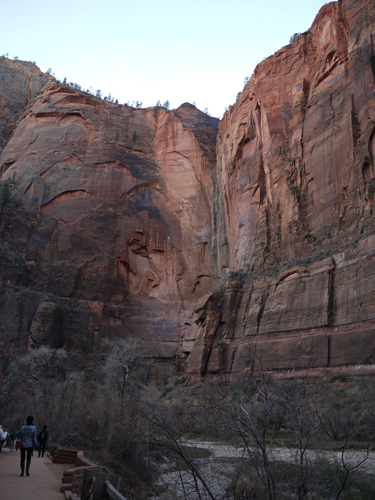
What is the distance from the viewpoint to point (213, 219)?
52406 mm

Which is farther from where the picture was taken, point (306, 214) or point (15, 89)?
point (15, 89)

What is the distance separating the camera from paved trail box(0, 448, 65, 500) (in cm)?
784

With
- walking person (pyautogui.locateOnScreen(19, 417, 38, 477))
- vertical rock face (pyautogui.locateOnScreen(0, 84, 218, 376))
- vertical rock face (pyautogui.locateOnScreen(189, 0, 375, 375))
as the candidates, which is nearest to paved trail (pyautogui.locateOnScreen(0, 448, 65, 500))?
walking person (pyautogui.locateOnScreen(19, 417, 38, 477))

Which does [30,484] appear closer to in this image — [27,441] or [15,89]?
[27,441]

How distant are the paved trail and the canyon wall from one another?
658 inches

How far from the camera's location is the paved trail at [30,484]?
7.84 meters

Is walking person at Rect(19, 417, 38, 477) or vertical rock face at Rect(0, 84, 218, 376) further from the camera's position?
vertical rock face at Rect(0, 84, 218, 376)

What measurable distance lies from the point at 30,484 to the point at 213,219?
44.7 meters

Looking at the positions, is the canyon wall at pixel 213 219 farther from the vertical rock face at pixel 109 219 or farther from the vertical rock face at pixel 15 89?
the vertical rock face at pixel 15 89

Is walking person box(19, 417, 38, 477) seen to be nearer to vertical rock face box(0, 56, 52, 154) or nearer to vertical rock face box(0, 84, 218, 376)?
vertical rock face box(0, 84, 218, 376)

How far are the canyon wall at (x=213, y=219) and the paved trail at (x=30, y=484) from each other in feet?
54.9

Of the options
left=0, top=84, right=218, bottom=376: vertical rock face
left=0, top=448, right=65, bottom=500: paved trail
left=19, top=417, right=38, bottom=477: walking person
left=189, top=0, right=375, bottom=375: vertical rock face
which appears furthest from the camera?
left=0, top=84, right=218, bottom=376: vertical rock face

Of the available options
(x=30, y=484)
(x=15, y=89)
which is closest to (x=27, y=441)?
(x=30, y=484)

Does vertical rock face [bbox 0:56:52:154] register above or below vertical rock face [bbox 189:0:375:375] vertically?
above
